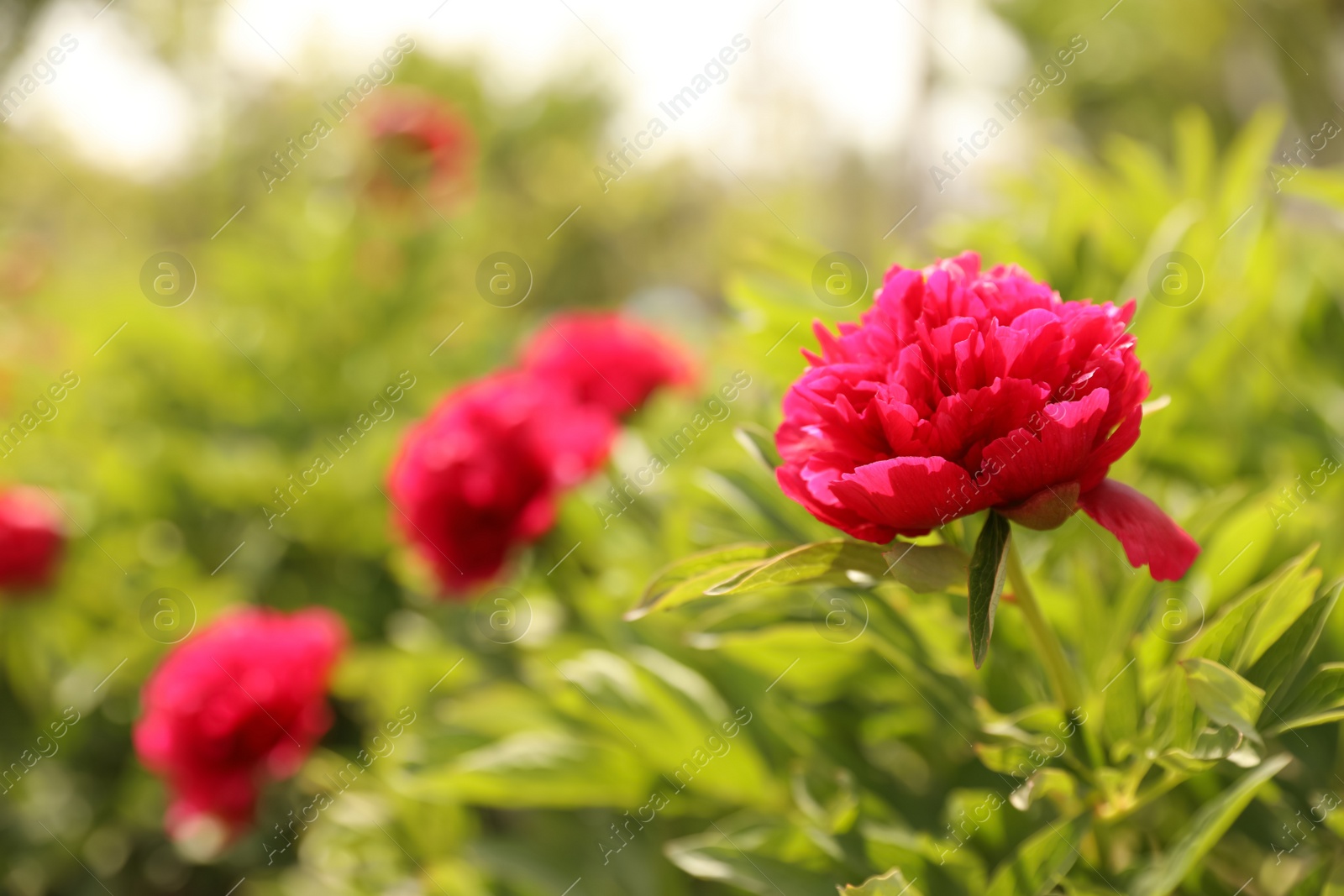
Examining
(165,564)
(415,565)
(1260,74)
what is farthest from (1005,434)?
(1260,74)

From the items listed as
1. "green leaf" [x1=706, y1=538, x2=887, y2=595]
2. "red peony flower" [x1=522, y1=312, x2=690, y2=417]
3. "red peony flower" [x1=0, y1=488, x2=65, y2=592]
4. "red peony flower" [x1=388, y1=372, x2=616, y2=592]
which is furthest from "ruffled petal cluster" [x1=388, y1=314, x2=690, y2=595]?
"red peony flower" [x1=0, y1=488, x2=65, y2=592]

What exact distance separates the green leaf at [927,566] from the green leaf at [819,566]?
0.02 m

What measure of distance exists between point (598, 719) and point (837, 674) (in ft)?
1.08

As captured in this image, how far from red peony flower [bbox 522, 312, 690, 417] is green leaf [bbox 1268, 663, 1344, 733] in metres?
1.33

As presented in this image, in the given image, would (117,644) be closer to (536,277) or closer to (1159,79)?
(536,277)

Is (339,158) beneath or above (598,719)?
above

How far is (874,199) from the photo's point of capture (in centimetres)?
1569

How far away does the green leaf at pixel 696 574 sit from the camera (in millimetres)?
685

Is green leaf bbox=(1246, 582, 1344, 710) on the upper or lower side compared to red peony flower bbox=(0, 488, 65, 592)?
lower

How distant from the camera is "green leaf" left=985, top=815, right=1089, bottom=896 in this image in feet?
2.45

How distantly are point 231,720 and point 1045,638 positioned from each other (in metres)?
1.46

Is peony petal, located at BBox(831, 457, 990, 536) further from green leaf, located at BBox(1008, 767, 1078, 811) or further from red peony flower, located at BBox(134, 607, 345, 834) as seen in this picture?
red peony flower, located at BBox(134, 607, 345, 834)

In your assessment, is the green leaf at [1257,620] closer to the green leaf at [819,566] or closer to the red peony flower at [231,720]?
the green leaf at [819,566]

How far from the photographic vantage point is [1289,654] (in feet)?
2.36
